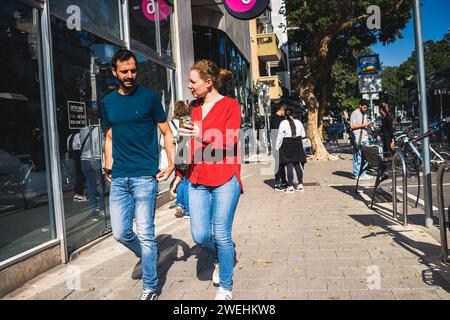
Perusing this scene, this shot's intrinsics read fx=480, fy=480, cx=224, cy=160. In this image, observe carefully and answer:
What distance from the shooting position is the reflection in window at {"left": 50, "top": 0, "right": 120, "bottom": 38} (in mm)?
5789

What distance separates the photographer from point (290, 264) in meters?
4.73

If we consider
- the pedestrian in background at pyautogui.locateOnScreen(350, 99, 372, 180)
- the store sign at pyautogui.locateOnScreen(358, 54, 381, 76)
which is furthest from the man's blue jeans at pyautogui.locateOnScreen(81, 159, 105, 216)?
the store sign at pyautogui.locateOnScreen(358, 54, 381, 76)

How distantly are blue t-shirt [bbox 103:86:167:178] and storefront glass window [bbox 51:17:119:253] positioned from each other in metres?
1.98

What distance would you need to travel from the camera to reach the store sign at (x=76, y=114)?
5883mm

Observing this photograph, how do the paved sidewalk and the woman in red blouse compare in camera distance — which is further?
the paved sidewalk

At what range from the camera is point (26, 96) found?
494cm

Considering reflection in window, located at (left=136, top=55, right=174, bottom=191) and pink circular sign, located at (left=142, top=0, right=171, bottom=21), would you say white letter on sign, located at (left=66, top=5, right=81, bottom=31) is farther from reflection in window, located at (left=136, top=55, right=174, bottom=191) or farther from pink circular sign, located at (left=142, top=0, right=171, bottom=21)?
pink circular sign, located at (left=142, top=0, right=171, bottom=21)

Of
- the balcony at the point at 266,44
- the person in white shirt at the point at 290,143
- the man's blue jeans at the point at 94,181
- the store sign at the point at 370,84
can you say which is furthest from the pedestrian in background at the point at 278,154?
the balcony at the point at 266,44

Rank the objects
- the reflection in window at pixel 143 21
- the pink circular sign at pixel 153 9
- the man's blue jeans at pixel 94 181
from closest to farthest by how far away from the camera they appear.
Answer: the man's blue jeans at pixel 94 181, the reflection in window at pixel 143 21, the pink circular sign at pixel 153 9

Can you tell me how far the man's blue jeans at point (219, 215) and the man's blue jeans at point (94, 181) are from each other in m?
3.07

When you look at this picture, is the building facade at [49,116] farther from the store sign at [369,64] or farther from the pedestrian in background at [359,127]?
the store sign at [369,64]

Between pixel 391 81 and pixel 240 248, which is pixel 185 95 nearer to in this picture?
pixel 240 248

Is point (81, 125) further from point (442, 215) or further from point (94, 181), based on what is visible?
point (442, 215)

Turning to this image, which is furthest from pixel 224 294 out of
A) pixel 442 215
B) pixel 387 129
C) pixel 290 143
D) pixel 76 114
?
pixel 387 129
